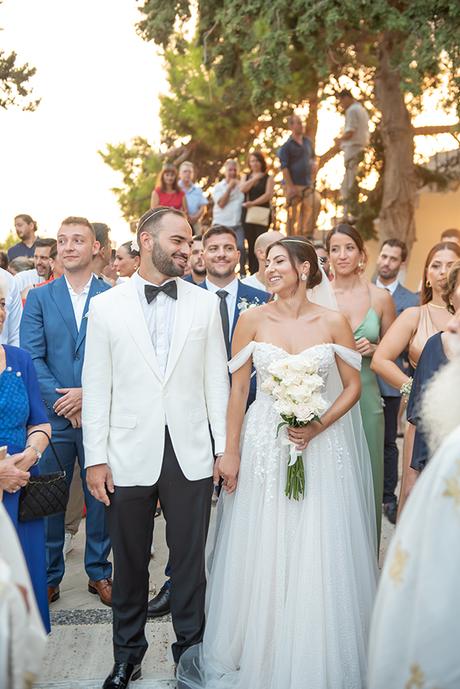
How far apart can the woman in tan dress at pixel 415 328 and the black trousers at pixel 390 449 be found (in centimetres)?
149

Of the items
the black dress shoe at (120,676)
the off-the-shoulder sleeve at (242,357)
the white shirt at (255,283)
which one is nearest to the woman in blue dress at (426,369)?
the off-the-shoulder sleeve at (242,357)

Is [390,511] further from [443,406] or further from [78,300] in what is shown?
[443,406]

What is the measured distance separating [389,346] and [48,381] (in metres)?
2.30

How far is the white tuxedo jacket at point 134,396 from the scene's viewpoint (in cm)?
425

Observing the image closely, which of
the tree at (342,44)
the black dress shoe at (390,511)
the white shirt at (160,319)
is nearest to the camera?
the white shirt at (160,319)

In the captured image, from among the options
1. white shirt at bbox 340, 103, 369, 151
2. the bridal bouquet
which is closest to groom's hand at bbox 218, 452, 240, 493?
the bridal bouquet

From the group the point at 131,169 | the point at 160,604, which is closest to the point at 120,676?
the point at 160,604

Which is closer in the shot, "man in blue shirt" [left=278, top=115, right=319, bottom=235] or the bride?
the bride

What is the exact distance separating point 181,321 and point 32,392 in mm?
867

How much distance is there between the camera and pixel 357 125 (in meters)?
13.7

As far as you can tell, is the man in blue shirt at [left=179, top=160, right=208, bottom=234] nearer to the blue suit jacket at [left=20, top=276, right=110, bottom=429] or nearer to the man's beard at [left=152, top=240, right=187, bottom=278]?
the blue suit jacket at [left=20, top=276, right=110, bottom=429]

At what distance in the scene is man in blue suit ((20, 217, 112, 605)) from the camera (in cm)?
537

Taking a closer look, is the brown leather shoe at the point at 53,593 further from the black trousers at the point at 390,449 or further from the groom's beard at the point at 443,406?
the groom's beard at the point at 443,406

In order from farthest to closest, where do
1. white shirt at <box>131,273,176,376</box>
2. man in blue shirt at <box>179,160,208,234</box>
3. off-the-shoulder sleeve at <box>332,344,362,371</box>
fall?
man in blue shirt at <box>179,160,208,234</box> < off-the-shoulder sleeve at <box>332,344,362,371</box> < white shirt at <box>131,273,176,376</box>
